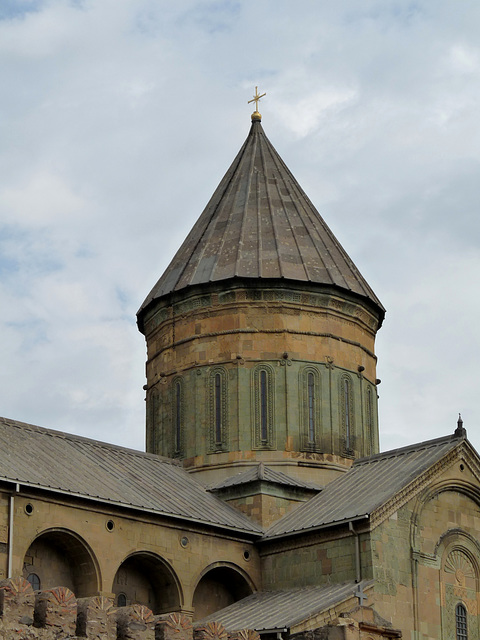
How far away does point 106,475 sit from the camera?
32.3 m

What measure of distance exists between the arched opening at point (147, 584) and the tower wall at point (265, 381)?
487cm

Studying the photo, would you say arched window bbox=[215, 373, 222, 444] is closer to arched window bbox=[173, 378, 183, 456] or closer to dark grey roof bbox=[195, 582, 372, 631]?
arched window bbox=[173, 378, 183, 456]

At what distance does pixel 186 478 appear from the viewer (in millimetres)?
35406

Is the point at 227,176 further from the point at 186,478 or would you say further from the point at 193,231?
the point at 186,478

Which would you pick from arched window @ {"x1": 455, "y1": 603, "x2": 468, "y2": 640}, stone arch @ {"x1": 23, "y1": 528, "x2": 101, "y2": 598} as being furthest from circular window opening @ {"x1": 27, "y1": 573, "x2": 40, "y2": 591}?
arched window @ {"x1": 455, "y1": 603, "x2": 468, "y2": 640}

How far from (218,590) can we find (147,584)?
2.16m

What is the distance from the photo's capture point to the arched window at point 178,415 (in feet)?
121

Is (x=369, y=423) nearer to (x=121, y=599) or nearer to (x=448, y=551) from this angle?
(x=448, y=551)

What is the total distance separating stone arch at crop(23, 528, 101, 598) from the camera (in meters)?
29.3

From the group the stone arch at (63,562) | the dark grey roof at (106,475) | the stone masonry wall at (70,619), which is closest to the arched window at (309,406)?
the dark grey roof at (106,475)

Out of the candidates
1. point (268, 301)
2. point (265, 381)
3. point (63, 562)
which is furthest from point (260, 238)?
point (63, 562)

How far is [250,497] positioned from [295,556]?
260 cm

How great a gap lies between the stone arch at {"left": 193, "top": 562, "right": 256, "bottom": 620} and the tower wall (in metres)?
3.63

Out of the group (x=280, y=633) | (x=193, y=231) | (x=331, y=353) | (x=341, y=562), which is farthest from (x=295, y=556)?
(x=193, y=231)
